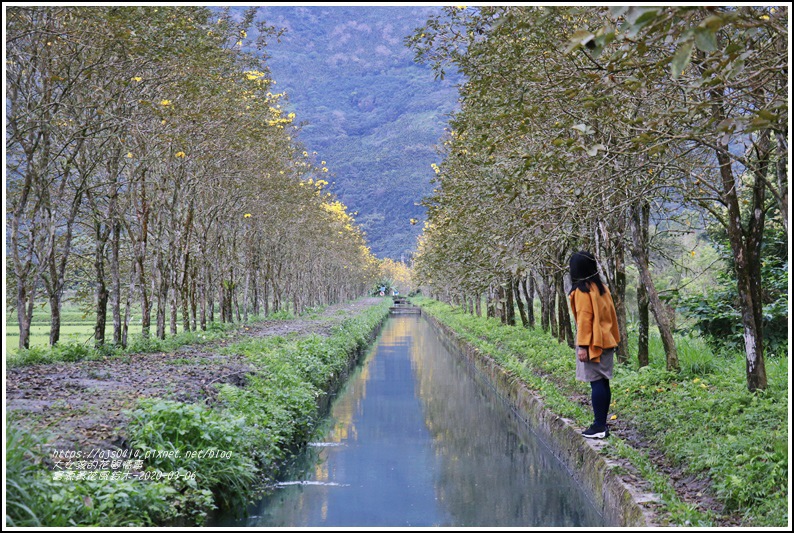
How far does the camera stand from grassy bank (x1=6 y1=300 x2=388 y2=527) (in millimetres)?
5152

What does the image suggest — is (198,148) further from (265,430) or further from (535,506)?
(535,506)

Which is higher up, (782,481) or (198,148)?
(198,148)

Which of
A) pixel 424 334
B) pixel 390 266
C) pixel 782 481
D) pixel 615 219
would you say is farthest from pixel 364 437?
pixel 390 266

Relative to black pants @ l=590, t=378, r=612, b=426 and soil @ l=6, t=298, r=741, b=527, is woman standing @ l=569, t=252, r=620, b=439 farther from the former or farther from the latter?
soil @ l=6, t=298, r=741, b=527

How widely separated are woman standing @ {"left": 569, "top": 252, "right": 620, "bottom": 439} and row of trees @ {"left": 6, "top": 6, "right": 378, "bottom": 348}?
6497mm

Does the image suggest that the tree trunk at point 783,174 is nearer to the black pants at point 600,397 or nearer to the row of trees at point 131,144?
the black pants at point 600,397

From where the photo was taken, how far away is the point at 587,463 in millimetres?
8859

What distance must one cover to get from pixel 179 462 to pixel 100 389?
10.9 feet

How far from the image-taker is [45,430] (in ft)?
21.6

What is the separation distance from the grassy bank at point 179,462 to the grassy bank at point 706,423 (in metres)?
4.08

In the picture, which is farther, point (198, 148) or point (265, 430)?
point (198, 148)

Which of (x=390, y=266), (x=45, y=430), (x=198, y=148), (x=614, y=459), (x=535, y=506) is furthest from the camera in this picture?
(x=390, y=266)

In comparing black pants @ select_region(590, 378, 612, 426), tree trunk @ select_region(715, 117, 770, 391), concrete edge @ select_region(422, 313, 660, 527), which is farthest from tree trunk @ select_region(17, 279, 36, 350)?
tree trunk @ select_region(715, 117, 770, 391)

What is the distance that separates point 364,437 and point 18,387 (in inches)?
240
